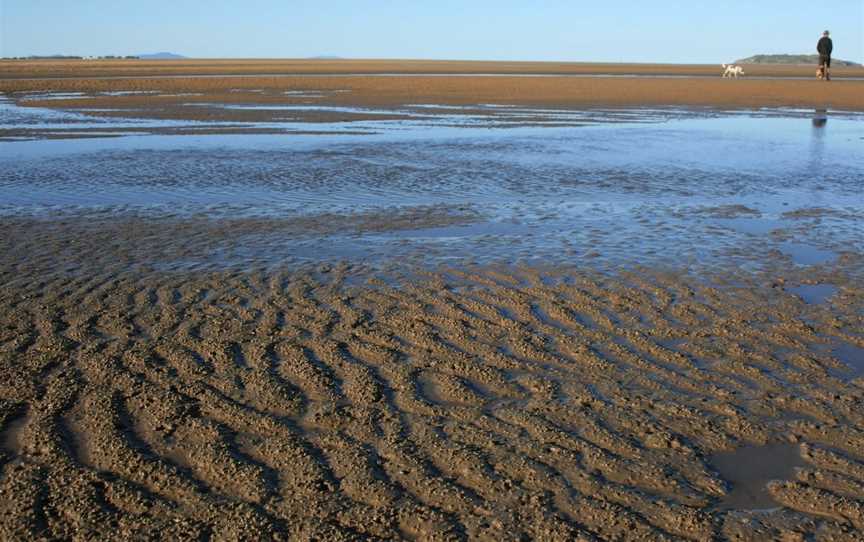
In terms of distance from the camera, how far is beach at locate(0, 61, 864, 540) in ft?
13.6

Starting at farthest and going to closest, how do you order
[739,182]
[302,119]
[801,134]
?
[302,119], [801,134], [739,182]

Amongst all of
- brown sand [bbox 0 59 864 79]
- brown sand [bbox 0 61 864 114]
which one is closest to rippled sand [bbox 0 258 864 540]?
brown sand [bbox 0 61 864 114]

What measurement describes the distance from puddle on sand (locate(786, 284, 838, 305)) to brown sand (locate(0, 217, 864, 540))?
163 mm

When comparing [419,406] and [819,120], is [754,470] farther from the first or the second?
[819,120]

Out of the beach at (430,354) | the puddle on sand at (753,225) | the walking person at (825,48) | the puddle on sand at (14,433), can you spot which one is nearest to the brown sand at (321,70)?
the walking person at (825,48)

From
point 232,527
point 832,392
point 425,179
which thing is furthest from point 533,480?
point 425,179

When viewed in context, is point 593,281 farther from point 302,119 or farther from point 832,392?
point 302,119

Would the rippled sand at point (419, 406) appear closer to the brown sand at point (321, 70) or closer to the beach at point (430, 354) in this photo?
the beach at point (430, 354)

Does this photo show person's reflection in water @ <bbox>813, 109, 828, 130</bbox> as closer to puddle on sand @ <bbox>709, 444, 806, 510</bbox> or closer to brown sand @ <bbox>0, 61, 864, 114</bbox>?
brown sand @ <bbox>0, 61, 864, 114</bbox>

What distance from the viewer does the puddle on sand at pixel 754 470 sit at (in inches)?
164

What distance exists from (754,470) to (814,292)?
13.0 ft

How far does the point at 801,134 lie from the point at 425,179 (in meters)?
13.0

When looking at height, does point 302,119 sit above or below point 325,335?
above

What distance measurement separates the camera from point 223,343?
20.9ft
